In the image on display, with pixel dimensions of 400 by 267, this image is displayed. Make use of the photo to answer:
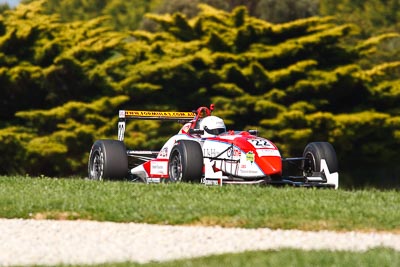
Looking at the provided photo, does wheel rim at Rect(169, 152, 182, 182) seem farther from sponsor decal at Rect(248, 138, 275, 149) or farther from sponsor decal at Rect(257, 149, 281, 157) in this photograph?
sponsor decal at Rect(257, 149, 281, 157)

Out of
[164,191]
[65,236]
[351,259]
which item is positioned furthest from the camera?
[164,191]

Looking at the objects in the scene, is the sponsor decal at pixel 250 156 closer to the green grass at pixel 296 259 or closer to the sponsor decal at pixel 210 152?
the sponsor decal at pixel 210 152

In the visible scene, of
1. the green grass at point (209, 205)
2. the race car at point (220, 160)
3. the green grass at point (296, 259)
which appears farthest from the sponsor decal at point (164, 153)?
the green grass at point (296, 259)

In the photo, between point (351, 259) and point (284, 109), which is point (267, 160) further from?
point (284, 109)

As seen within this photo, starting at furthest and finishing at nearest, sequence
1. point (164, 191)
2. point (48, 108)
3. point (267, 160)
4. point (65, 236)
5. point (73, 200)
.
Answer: point (48, 108), point (267, 160), point (164, 191), point (73, 200), point (65, 236)

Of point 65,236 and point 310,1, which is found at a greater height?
point 310,1

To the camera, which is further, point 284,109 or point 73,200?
point 284,109

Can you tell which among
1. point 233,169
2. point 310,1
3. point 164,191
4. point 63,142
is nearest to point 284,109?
point 63,142

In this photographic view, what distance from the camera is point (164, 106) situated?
1633 inches

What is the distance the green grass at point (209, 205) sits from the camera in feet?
43.2

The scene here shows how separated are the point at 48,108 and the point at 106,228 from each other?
98.2 feet

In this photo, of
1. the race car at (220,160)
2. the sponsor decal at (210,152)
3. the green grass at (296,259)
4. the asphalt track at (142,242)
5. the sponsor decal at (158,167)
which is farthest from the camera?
the sponsor decal at (158,167)

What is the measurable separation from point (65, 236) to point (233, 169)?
266 inches

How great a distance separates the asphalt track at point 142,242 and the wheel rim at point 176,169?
555cm
